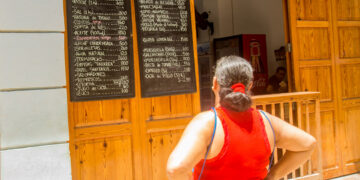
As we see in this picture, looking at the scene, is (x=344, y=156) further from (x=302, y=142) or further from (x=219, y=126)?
(x=219, y=126)

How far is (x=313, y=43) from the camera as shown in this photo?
5.21 m

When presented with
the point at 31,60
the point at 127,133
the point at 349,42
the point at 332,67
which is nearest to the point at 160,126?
the point at 127,133

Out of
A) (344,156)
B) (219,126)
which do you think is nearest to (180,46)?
(219,126)

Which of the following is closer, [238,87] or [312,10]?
[238,87]

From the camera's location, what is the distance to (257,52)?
7.72m

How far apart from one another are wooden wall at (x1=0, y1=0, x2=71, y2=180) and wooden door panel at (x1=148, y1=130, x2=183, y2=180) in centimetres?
91

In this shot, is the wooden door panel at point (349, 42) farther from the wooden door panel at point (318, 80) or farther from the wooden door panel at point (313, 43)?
the wooden door panel at point (318, 80)

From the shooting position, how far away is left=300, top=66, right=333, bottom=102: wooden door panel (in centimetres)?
510

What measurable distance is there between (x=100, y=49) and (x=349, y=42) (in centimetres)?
375

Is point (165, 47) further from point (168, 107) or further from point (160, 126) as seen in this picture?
point (160, 126)

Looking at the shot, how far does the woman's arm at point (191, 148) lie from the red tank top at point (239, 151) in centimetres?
8

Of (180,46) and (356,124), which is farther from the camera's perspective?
(356,124)

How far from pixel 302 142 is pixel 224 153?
0.55 metres

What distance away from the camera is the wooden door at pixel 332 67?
512 centimetres
